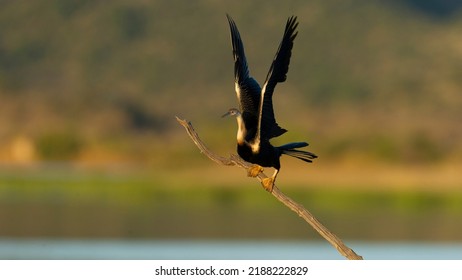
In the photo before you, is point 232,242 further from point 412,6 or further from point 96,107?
point 412,6

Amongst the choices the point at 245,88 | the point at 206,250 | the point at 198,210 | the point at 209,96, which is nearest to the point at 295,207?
the point at 245,88

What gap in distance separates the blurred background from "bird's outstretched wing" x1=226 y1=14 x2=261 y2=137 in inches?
1116

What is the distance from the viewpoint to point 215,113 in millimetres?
69000

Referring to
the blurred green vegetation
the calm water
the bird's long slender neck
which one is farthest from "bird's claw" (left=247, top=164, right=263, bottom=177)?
the blurred green vegetation

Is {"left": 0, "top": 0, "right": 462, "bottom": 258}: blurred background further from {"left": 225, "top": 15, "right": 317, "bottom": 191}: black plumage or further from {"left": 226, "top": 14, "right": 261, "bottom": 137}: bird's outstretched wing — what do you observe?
{"left": 225, "top": 15, "right": 317, "bottom": 191}: black plumage

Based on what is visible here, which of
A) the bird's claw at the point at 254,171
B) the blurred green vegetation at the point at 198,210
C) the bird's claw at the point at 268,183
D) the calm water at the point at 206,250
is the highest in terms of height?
the blurred green vegetation at the point at 198,210

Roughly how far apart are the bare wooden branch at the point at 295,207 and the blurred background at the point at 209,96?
96.9ft

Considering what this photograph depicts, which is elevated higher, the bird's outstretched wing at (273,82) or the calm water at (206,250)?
the calm water at (206,250)

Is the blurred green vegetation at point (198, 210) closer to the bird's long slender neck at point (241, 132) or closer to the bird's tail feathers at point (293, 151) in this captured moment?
the bird's tail feathers at point (293, 151)

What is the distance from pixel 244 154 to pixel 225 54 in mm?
68272

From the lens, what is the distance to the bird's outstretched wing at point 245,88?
6570 mm

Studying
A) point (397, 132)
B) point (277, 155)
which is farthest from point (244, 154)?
point (397, 132)

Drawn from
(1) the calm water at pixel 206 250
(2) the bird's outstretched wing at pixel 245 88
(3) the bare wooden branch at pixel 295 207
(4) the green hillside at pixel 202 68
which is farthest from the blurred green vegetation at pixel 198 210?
(4) the green hillside at pixel 202 68

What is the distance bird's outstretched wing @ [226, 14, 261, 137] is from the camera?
259 inches
